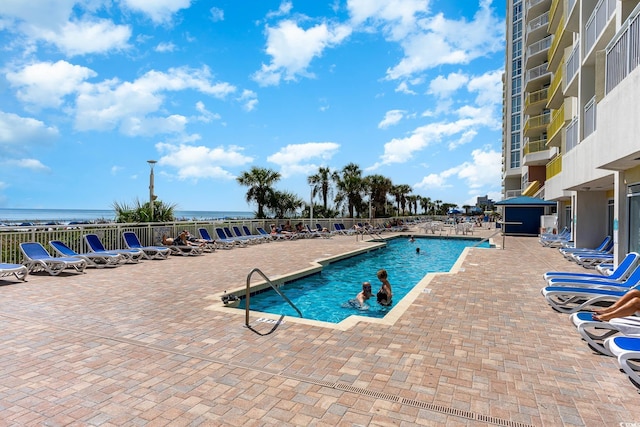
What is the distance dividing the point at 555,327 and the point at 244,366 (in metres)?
4.48

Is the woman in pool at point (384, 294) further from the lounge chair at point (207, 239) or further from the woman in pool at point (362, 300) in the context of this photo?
the lounge chair at point (207, 239)

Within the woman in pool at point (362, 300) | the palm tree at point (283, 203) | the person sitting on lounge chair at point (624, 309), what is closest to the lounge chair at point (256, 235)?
the palm tree at point (283, 203)

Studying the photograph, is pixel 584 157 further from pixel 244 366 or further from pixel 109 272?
pixel 109 272

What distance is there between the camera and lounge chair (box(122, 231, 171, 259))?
12398 millimetres

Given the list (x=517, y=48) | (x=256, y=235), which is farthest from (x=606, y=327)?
(x=517, y=48)

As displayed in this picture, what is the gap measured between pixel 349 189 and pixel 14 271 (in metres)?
27.1

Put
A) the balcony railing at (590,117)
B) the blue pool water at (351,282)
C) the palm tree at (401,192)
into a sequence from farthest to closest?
the palm tree at (401,192)
the balcony railing at (590,117)
the blue pool water at (351,282)

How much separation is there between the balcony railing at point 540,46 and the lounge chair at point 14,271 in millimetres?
37433

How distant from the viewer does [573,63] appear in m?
14.4

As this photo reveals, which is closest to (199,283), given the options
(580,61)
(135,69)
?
(135,69)

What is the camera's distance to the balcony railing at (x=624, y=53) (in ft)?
18.8

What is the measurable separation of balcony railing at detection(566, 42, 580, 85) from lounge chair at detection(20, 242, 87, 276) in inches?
707

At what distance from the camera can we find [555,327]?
5.23m

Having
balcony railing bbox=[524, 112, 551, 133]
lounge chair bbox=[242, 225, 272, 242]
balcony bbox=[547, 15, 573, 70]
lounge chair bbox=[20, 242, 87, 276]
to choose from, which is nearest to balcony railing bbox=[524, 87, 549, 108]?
balcony railing bbox=[524, 112, 551, 133]
